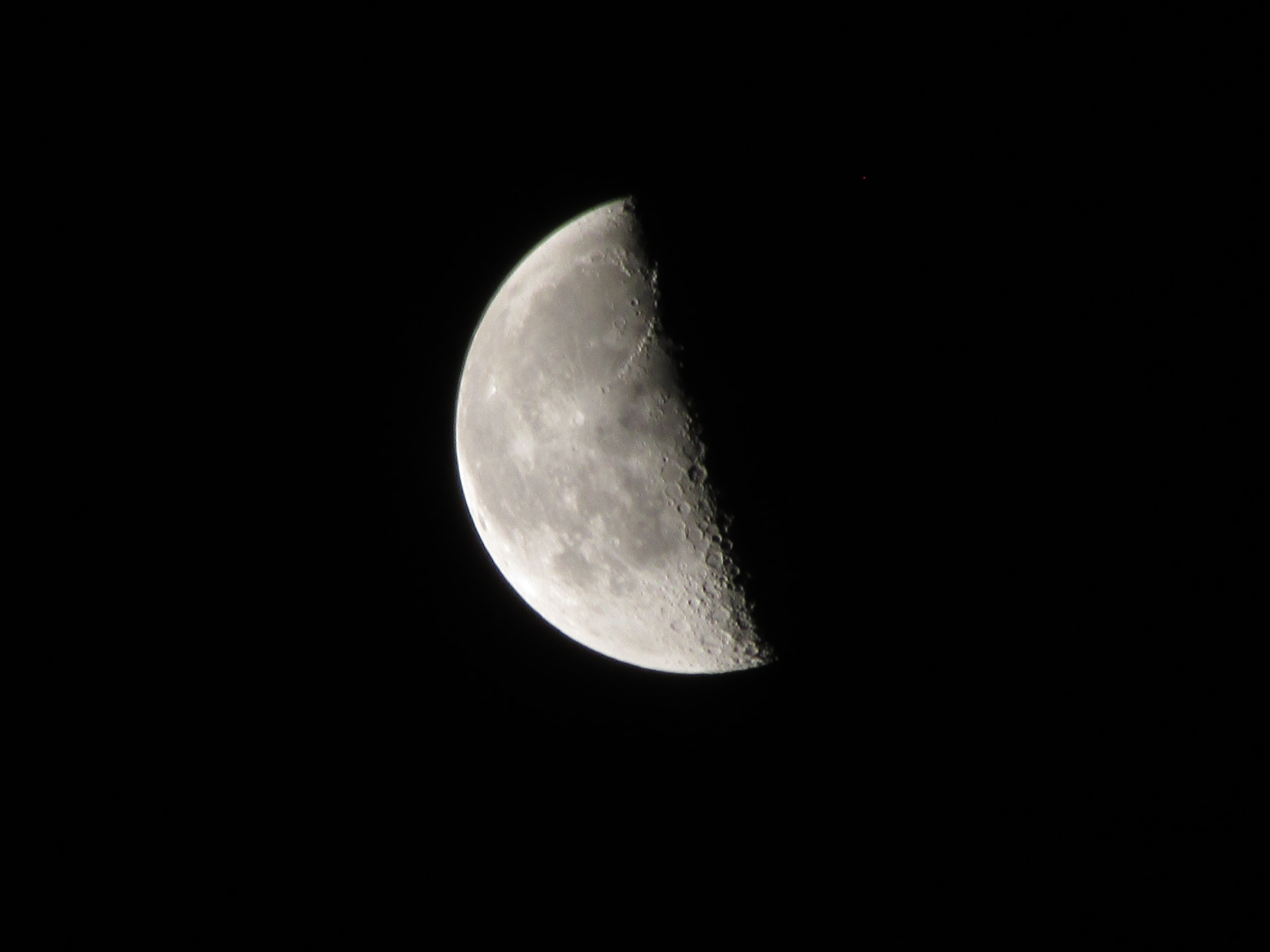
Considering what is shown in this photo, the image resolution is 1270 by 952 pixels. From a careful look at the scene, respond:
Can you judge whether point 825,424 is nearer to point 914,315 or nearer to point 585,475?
point 914,315

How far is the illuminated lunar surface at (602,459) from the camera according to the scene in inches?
97.3

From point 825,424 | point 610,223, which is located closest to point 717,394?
point 825,424

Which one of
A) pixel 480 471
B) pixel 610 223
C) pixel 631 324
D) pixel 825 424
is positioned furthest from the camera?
pixel 480 471

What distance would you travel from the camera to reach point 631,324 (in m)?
2.49

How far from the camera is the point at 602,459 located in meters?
2.53

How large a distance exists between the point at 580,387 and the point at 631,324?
25cm

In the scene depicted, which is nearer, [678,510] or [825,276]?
[825,276]

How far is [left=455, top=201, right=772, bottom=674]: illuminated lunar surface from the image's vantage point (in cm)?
247

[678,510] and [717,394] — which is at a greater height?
[717,394]

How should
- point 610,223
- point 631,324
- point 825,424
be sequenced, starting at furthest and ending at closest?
point 610,223
point 631,324
point 825,424

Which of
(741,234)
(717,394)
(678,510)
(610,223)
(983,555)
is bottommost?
(983,555)

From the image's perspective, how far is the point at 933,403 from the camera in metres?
2.33

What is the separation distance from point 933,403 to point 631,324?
35.9 inches

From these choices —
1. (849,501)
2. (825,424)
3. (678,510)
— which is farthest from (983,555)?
(678,510)
